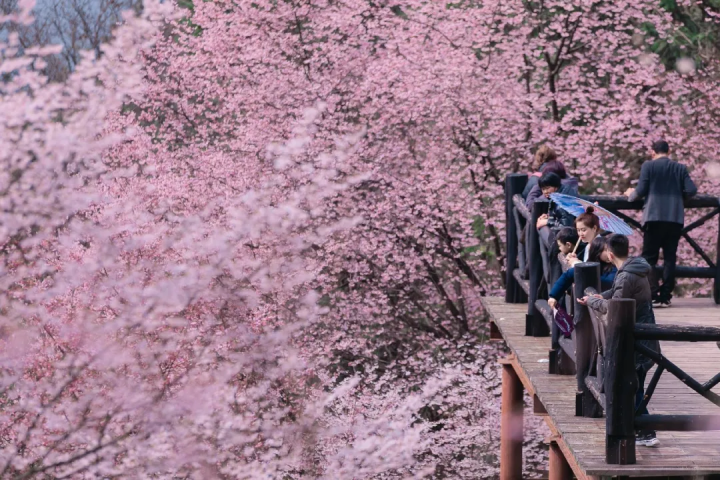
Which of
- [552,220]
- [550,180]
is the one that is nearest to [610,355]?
[552,220]

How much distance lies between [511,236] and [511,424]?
2.03 meters

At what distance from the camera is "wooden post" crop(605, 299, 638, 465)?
183 inches

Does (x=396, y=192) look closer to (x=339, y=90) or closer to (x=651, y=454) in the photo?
(x=339, y=90)

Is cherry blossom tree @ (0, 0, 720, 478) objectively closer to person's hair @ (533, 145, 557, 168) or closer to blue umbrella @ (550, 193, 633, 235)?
person's hair @ (533, 145, 557, 168)

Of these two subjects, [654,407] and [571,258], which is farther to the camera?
[571,258]

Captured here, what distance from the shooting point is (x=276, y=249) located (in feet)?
40.9

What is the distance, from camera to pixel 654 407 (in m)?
6.03

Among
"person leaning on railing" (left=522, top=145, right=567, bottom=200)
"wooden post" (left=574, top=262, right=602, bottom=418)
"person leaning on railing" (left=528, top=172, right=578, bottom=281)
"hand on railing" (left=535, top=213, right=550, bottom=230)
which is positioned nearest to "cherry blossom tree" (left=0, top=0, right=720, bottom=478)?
"person leaning on railing" (left=522, top=145, right=567, bottom=200)

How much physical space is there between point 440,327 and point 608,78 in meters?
6.60

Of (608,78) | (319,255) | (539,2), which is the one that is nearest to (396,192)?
(319,255)

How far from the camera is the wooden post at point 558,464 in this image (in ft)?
21.2

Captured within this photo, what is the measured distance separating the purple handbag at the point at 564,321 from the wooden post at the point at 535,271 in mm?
1129

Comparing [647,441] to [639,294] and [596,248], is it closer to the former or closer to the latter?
[639,294]

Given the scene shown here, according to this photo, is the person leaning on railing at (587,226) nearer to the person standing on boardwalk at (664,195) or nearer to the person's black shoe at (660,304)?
the person standing on boardwalk at (664,195)
